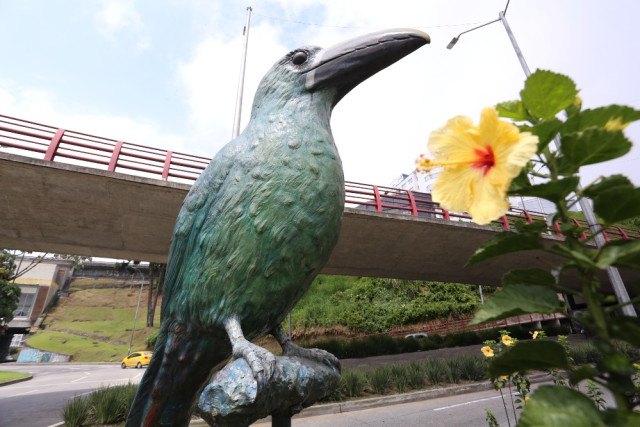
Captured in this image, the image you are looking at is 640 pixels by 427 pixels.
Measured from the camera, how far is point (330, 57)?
166 cm

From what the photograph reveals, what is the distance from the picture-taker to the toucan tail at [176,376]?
1.47m

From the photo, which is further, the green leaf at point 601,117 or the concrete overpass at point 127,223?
the concrete overpass at point 127,223

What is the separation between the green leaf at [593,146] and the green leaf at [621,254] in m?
0.12

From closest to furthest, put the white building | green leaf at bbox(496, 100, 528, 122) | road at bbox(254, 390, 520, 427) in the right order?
1. green leaf at bbox(496, 100, 528, 122)
2. road at bbox(254, 390, 520, 427)
3. the white building

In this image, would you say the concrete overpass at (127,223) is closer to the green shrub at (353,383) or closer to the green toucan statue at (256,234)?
the green shrub at (353,383)

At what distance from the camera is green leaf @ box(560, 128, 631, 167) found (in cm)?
46

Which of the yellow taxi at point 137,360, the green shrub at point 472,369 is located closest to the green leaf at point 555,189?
the green shrub at point 472,369

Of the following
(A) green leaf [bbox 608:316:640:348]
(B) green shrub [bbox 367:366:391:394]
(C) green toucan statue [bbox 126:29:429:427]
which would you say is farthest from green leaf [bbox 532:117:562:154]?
(B) green shrub [bbox 367:366:391:394]

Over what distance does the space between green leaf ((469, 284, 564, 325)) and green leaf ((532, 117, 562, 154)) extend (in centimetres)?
22

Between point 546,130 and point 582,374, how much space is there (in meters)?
0.35

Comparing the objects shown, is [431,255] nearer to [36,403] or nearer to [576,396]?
[576,396]

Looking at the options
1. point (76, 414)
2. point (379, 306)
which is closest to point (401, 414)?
point (76, 414)

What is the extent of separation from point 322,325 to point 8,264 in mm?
13096

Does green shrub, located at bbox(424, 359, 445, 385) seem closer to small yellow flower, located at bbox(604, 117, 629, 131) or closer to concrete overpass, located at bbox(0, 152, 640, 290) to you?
concrete overpass, located at bbox(0, 152, 640, 290)
